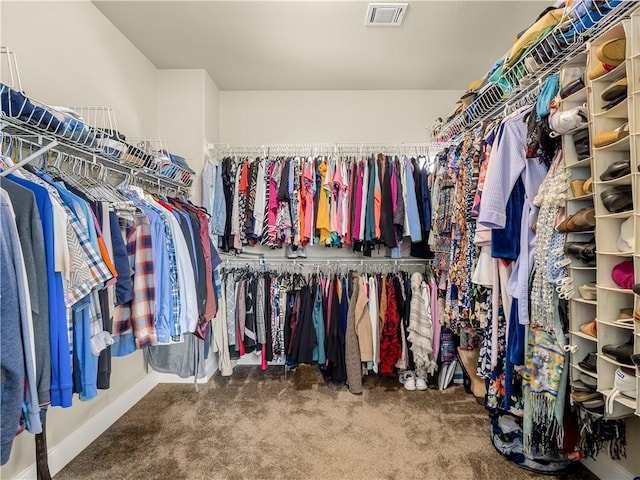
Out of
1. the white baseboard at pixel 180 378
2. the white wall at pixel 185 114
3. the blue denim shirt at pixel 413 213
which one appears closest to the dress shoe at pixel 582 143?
the blue denim shirt at pixel 413 213

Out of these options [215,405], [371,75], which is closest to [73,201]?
[215,405]

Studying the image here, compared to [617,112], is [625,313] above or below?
below

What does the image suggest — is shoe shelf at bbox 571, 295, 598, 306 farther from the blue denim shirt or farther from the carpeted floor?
the blue denim shirt

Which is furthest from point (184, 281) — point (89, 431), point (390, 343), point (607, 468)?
point (607, 468)

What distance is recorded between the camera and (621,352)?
38.6 inches

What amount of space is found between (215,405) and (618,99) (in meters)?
2.66

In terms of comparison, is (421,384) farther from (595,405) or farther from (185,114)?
(185,114)

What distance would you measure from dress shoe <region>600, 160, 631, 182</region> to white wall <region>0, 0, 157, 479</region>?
2.47 meters

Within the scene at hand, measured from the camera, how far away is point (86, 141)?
4.53 ft

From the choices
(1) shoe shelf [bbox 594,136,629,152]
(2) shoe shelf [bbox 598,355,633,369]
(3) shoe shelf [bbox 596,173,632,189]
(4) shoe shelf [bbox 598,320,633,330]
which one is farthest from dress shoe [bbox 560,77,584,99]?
(2) shoe shelf [bbox 598,355,633,369]

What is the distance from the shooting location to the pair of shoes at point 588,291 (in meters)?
1.09

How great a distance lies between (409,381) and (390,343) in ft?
1.10

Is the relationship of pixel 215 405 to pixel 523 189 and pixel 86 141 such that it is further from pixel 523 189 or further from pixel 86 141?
pixel 523 189

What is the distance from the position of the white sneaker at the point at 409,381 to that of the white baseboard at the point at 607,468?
105 centimetres
